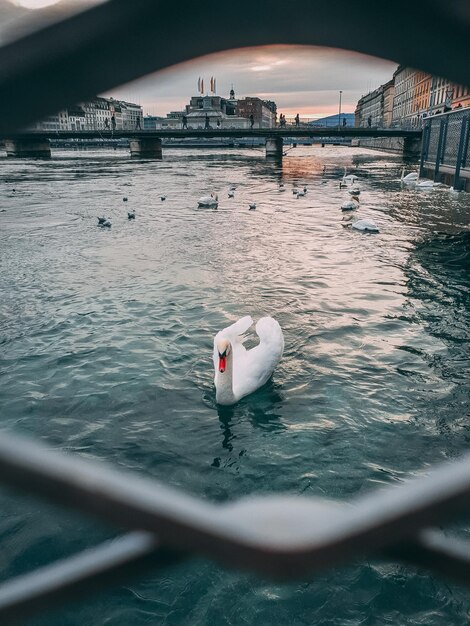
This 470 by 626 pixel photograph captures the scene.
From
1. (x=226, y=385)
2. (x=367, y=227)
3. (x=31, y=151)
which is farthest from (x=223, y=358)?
(x=31, y=151)

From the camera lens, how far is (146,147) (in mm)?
94250

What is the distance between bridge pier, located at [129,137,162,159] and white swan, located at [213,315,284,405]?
295 ft

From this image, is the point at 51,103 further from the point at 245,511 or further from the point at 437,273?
the point at 437,273

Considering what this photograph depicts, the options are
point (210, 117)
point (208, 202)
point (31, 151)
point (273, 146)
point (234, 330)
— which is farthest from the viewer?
point (210, 117)

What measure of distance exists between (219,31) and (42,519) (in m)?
6.25

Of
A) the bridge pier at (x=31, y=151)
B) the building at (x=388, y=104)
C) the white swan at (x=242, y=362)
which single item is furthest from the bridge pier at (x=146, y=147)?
the white swan at (x=242, y=362)

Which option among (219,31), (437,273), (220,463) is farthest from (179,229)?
(219,31)

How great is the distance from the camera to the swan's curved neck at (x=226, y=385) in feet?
24.7

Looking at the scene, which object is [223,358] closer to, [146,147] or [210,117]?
[146,147]

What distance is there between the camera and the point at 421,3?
2.41 feet

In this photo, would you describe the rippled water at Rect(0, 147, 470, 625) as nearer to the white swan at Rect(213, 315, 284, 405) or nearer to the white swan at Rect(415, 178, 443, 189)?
the white swan at Rect(213, 315, 284, 405)

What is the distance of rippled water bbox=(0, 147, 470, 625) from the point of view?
4.81 metres

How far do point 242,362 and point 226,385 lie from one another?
82cm

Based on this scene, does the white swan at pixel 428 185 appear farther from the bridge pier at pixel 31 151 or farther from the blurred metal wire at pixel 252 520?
the bridge pier at pixel 31 151
